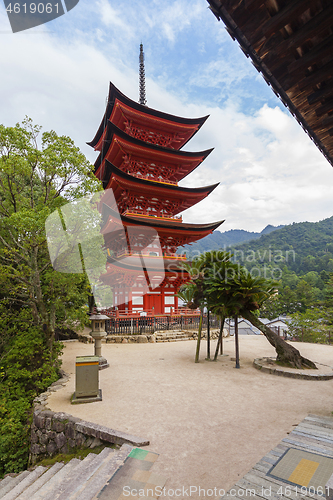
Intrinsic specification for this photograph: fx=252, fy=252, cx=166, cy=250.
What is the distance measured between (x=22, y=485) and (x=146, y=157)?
64.3ft

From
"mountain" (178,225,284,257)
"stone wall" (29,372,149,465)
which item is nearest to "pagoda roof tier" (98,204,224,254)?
"stone wall" (29,372,149,465)

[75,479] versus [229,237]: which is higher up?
[229,237]

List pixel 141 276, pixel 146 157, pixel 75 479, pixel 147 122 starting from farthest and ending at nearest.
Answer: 1. pixel 147 122
2. pixel 146 157
3. pixel 141 276
4. pixel 75 479

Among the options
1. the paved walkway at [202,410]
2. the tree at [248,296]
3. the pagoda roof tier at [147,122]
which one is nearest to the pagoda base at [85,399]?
the paved walkway at [202,410]

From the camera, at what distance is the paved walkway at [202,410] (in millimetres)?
3818

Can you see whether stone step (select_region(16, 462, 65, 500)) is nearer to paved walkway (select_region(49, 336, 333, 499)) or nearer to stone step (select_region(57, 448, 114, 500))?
stone step (select_region(57, 448, 114, 500))

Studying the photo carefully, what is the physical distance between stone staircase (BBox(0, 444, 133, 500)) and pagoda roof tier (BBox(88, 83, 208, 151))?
2077 cm

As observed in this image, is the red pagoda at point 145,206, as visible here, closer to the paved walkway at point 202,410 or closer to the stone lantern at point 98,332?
the stone lantern at point 98,332

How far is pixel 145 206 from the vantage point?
20125mm

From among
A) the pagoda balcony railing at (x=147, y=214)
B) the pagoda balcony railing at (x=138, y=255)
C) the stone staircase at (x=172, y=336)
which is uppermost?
the pagoda balcony railing at (x=147, y=214)

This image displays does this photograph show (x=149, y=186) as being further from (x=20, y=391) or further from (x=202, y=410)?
(x=202, y=410)

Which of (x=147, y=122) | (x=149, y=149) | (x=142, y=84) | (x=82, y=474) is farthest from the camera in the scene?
(x=142, y=84)

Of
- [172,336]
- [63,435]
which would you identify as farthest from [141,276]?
[63,435]

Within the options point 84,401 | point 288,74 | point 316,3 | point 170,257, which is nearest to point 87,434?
point 84,401
